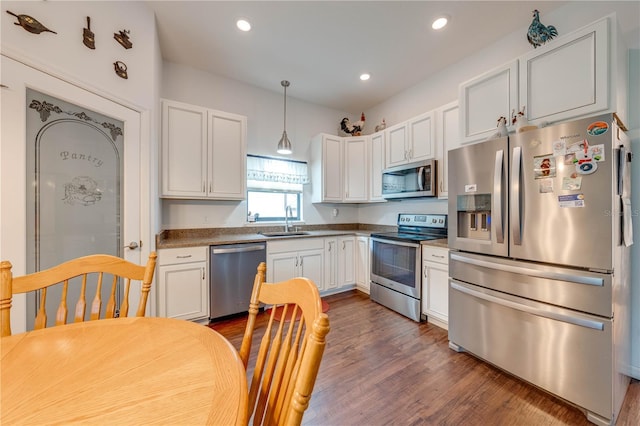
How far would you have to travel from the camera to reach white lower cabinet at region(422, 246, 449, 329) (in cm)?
246

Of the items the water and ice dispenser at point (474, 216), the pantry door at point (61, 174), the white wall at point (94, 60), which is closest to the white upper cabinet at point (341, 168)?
the water and ice dispenser at point (474, 216)

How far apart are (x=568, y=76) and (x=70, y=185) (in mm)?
3547

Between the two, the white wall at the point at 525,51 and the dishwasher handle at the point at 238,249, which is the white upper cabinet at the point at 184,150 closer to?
the dishwasher handle at the point at 238,249

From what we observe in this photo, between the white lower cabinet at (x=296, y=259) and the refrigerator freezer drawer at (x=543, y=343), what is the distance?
1.75 meters

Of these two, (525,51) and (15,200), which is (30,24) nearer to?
(15,200)

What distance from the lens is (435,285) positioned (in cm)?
255

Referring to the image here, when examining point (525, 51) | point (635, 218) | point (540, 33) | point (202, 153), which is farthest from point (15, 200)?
point (525, 51)

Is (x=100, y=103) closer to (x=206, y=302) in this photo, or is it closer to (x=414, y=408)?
(x=206, y=302)

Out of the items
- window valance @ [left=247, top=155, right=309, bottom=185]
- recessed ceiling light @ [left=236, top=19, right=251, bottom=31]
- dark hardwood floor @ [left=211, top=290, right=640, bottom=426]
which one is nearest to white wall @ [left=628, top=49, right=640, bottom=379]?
dark hardwood floor @ [left=211, top=290, right=640, bottom=426]

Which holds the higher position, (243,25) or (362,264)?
(243,25)

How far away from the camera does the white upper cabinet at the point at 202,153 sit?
8.85 ft

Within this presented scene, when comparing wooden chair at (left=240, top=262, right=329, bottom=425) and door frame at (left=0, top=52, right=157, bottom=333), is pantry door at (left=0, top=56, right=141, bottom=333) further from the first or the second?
wooden chair at (left=240, top=262, right=329, bottom=425)

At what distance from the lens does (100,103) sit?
188cm

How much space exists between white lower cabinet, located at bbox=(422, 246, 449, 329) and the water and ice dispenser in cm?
37
